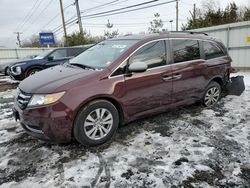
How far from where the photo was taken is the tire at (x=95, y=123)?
295 cm

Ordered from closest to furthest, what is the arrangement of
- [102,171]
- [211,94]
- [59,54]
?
[102,171]
[211,94]
[59,54]

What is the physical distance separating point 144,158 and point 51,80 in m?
1.75

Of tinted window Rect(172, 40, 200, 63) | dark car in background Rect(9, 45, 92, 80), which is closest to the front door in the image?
tinted window Rect(172, 40, 200, 63)

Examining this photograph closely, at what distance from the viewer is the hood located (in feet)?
9.54

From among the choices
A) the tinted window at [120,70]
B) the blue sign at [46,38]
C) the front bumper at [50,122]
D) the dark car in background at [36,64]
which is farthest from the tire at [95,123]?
the blue sign at [46,38]

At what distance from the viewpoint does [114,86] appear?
315 centimetres

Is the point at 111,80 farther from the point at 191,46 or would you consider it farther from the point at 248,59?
the point at 248,59

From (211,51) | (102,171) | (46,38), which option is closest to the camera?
(102,171)

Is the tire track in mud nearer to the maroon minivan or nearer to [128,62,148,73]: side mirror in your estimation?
the maroon minivan

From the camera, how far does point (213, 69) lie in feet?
14.8

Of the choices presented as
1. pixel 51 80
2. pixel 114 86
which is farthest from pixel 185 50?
pixel 51 80

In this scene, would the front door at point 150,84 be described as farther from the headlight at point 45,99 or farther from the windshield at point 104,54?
the headlight at point 45,99

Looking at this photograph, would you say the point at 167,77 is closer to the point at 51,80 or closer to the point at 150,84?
the point at 150,84

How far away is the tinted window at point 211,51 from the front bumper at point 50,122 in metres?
3.19
